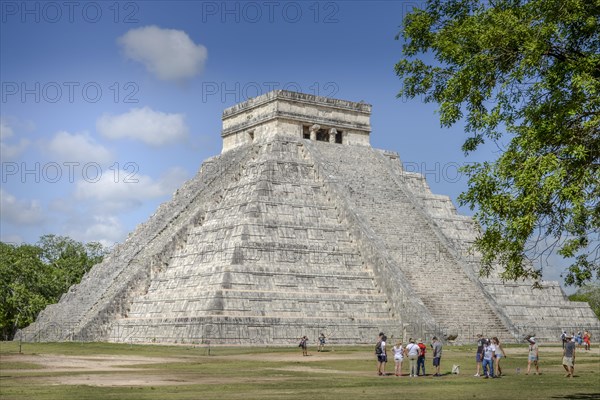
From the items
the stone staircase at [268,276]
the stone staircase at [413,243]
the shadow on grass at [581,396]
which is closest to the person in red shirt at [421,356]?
the shadow on grass at [581,396]

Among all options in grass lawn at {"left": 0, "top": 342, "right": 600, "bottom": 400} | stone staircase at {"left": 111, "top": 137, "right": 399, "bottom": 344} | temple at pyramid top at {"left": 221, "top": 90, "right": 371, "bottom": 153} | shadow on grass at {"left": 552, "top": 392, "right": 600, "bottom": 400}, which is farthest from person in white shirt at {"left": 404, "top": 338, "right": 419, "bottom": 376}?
temple at pyramid top at {"left": 221, "top": 90, "right": 371, "bottom": 153}

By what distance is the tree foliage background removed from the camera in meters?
61.3

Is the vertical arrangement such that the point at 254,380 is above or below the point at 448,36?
below

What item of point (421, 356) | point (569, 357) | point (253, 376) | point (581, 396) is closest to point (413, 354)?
point (421, 356)

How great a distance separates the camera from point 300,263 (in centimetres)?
4206

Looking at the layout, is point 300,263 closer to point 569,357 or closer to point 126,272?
point 126,272

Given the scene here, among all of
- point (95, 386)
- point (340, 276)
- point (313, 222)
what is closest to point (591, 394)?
point (95, 386)

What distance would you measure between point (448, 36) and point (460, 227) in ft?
105

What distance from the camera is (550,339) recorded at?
1784 inches

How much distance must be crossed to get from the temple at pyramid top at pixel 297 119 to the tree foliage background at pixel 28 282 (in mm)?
18324

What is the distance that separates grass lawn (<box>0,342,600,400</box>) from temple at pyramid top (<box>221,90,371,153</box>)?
1862 cm

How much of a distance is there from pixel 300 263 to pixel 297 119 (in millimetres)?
13024

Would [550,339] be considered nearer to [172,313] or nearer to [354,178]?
[354,178]

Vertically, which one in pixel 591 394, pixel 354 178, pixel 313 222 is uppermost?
pixel 354 178
